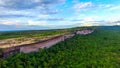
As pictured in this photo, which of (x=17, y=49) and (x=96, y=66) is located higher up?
(x=17, y=49)

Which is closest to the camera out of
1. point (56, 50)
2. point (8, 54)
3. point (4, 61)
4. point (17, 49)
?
point (4, 61)

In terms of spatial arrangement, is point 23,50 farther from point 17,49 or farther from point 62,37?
point 62,37

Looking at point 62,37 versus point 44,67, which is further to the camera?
point 62,37

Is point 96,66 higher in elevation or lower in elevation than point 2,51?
lower

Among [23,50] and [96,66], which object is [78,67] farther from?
[23,50]

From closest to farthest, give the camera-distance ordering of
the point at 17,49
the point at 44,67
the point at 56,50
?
the point at 44,67
the point at 17,49
the point at 56,50

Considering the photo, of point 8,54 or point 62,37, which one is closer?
point 8,54

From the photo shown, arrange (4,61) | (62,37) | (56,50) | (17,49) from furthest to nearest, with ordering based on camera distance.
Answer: (62,37) → (56,50) → (17,49) → (4,61)

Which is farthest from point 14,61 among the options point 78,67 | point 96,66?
point 96,66

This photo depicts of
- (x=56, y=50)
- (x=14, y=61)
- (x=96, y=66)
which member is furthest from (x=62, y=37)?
(x=14, y=61)
